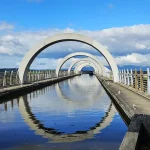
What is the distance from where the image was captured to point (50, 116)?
13484mm

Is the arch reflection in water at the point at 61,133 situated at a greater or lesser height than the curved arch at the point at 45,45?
lesser

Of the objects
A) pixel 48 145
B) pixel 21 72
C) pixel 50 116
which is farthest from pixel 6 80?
pixel 48 145

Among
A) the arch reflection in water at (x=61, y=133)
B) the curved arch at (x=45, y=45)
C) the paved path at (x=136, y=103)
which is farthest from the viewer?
the curved arch at (x=45, y=45)

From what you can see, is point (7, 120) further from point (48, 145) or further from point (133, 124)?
point (133, 124)

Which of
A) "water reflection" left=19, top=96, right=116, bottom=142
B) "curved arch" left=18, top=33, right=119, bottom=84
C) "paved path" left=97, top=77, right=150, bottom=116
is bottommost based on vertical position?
"water reflection" left=19, top=96, right=116, bottom=142

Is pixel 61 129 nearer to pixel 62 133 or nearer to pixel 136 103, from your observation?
pixel 62 133

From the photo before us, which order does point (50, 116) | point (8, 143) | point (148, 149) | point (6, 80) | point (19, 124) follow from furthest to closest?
point (6, 80), point (50, 116), point (19, 124), point (8, 143), point (148, 149)

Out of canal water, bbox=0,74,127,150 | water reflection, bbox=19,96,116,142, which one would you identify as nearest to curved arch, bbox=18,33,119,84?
canal water, bbox=0,74,127,150

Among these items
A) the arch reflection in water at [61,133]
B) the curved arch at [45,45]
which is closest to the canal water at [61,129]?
the arch reflection in water at [61,133]

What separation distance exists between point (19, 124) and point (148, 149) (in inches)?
225

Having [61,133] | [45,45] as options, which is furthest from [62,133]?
[45,45]

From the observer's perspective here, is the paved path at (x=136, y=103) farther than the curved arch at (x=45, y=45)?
No

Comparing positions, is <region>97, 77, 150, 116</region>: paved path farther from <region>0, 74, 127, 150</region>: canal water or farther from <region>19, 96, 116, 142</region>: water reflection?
<region>19, 96, 116, 142</region>: water reflection

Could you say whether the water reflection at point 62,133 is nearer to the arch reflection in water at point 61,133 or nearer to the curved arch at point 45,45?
the arch reflection in water at point 61,133
